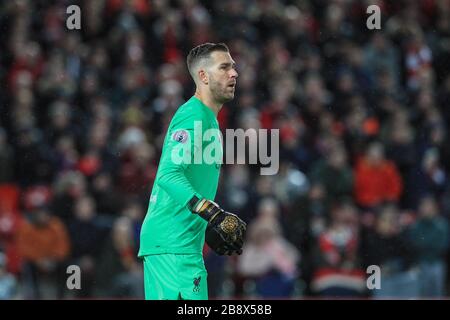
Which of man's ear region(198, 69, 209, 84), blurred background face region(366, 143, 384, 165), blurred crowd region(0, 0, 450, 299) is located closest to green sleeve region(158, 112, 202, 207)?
man's ear region(198, 69, 209, 84)

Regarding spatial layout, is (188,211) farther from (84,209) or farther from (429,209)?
(429,209)

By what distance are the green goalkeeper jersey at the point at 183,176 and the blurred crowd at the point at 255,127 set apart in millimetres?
6085

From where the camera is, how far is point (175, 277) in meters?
6.95

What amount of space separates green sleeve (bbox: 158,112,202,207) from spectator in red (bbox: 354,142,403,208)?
26.4 feet

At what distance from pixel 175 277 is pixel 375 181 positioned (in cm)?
815

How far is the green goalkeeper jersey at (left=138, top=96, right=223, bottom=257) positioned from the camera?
6824 mm

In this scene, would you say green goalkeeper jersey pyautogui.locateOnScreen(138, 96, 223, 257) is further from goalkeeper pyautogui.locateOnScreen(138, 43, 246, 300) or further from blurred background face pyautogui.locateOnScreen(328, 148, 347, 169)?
blurred background face pyautogui.locateOnScreen(328, 148, 347, 169)

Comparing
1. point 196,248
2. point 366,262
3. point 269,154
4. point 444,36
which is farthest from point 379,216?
point 196,248

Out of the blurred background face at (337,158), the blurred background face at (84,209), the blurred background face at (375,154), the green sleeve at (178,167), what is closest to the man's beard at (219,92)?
the green sleeve at (178,167)

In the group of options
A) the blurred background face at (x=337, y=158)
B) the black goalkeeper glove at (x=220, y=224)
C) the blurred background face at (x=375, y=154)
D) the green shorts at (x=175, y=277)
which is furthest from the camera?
the blurred background face at (x=375, y=154)

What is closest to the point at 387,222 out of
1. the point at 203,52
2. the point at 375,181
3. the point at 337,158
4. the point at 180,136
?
the point at 375,181

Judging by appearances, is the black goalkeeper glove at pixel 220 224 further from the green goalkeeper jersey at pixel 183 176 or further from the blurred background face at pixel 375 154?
the blurred background face at pixel 375 154

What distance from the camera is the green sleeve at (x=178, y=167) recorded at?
673cm
